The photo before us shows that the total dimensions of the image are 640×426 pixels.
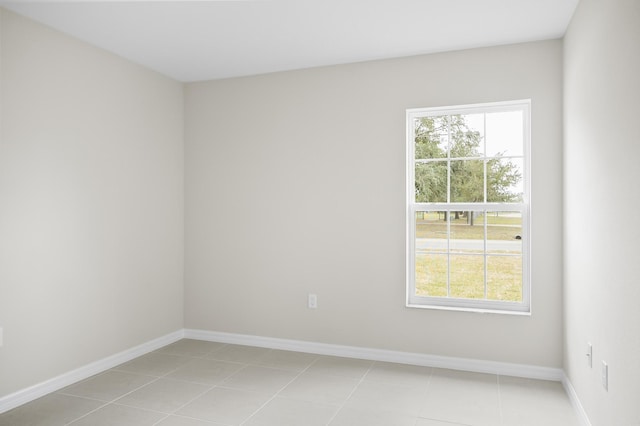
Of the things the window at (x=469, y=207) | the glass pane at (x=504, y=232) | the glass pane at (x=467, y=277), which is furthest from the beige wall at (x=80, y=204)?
the glass pane at (x=504, y=232)

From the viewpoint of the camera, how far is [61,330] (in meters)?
3.22

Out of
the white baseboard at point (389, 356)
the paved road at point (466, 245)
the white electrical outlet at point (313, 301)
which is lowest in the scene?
the white baseboard at point (389, 356)

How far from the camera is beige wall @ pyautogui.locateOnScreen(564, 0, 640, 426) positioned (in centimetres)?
181

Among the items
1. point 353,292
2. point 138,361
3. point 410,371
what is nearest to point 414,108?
point 353,292

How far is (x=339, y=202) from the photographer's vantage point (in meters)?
3.94

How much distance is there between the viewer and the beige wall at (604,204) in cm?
181

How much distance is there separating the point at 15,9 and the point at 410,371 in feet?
12.1

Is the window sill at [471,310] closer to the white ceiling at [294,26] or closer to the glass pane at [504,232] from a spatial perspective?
the glass pane at [504,232]

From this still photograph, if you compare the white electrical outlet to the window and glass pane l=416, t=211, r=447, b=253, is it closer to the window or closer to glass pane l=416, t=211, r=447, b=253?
the window

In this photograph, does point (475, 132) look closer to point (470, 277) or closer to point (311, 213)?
point (470, 277)

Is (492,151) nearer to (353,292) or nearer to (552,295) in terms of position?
(552,295)

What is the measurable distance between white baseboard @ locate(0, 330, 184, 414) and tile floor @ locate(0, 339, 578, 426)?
6 centimetres

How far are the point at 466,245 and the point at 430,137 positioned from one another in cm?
94

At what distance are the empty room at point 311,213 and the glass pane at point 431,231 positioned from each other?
0.02 meters
